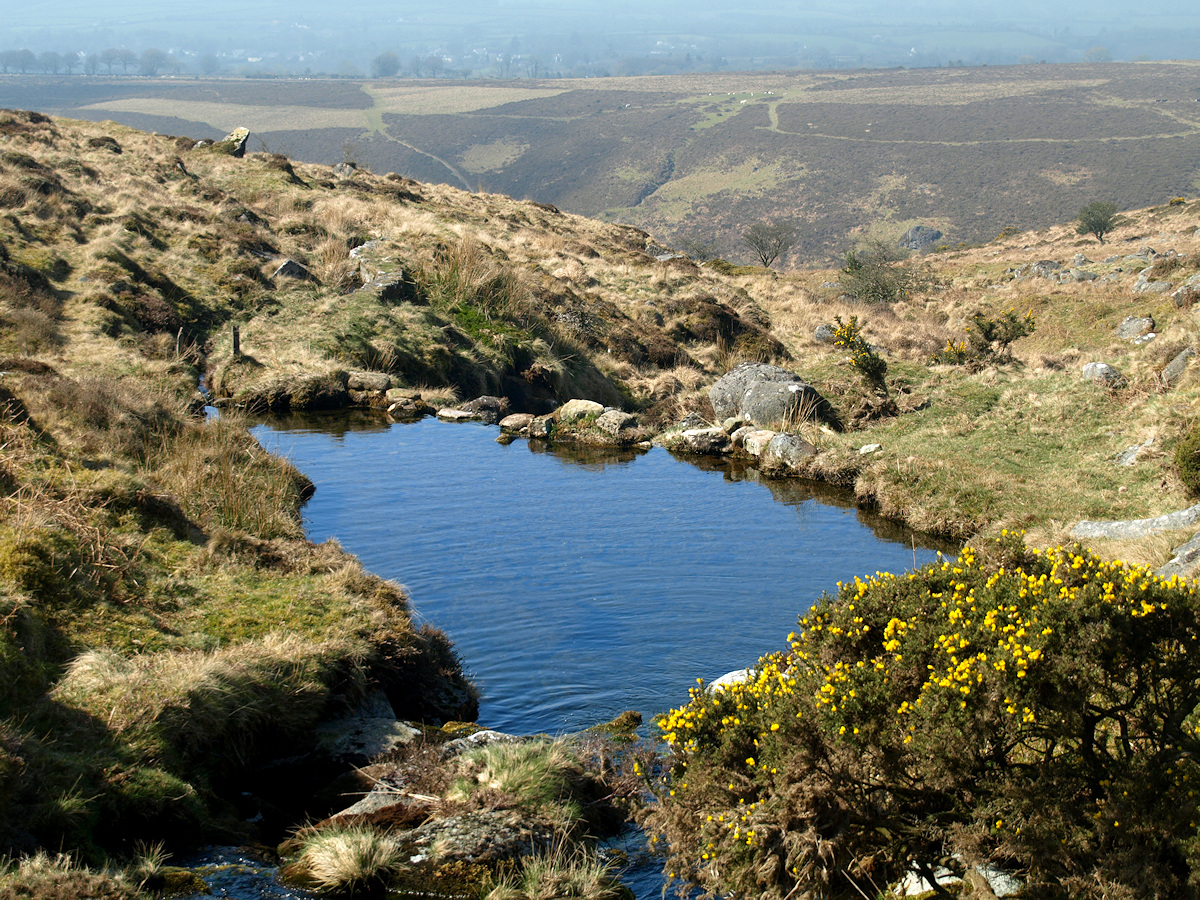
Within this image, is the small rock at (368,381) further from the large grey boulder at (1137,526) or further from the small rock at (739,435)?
the large grey boulder at (1137,526)

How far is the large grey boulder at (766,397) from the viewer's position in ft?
70.8

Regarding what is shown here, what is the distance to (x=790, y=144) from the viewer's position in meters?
144

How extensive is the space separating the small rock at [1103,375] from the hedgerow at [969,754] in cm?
1800

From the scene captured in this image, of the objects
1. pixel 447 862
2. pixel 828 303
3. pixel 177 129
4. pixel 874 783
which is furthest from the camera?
pixel 177 129

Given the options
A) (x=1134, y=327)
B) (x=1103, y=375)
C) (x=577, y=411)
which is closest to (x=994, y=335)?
(x=1134, y=327)

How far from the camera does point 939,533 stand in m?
15.6

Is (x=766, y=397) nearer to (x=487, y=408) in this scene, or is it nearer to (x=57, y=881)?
(x=487, y=408)

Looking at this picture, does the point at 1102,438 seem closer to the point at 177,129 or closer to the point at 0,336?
the point at 0,336

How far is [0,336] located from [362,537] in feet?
30.2

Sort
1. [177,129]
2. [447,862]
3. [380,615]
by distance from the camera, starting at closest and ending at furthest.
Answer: [447,862] → [380,615] → [177,129]

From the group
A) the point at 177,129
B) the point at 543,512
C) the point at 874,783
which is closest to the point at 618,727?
the point at 874,783

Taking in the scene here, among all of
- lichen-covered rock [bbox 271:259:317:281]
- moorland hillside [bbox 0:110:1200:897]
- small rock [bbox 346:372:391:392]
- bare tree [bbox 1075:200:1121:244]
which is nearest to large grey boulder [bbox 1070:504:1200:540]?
moorland hillside [bbox 0:110:1200:897]

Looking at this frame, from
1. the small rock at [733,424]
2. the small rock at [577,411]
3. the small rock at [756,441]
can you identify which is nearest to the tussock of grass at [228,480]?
the small rock at [577,411]

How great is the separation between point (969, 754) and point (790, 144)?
493 feet
